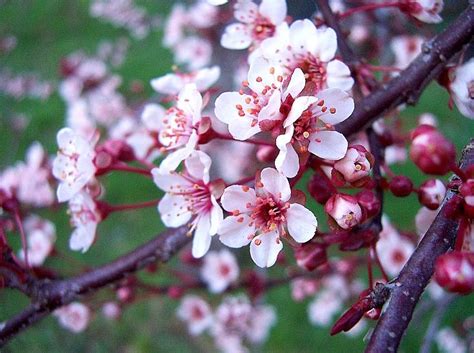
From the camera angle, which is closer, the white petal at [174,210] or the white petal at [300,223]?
the white petal at [300,223]

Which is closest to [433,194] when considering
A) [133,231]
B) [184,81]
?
[184,81]

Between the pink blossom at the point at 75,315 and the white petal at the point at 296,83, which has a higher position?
the white petal at the point at 296,83

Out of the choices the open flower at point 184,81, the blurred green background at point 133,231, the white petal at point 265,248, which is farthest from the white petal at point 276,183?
the blurred green background at point 133,231

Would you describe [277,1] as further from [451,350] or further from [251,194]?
[451,350]

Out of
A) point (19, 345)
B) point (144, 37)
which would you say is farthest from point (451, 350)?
point (144, 37)

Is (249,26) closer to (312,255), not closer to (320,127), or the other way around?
(320,127)

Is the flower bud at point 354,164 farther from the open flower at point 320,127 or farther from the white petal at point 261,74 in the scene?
the white petal at point 261,74
